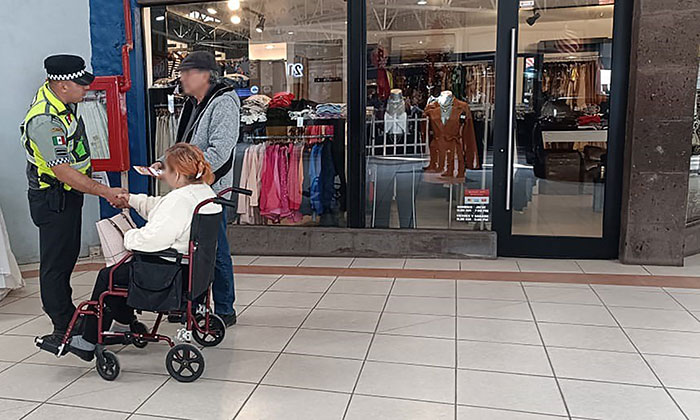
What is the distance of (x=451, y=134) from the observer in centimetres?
536

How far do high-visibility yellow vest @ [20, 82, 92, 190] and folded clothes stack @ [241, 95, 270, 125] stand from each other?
8.60 ft

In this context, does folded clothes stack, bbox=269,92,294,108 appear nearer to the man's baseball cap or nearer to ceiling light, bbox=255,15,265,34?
ceiling light, bbox=255,15,265,34

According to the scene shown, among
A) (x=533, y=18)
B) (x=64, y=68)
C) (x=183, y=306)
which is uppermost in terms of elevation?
(x=533, y=18)

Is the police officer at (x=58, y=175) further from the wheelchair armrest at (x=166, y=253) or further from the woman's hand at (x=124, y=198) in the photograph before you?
the wheelchair armrest at (x=166, y=253)

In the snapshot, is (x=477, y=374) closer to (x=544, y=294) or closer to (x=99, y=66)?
(x=544, y=294)

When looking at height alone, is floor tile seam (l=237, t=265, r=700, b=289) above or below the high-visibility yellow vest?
below

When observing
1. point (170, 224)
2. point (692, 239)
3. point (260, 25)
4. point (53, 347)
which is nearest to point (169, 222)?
point (170, 224)

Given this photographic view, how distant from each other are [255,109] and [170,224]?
3035 millimetres

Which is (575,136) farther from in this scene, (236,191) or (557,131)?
(236,191)

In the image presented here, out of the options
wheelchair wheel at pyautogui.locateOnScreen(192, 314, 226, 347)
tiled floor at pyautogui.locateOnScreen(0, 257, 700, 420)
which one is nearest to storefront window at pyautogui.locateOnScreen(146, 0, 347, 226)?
tiled floor at pyautogui.locateOnScreen(0, 257, 700, 420)

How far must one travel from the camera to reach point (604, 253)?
5.08 m

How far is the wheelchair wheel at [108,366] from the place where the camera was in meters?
2.81

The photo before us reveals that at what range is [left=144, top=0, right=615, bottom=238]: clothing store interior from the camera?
504cm

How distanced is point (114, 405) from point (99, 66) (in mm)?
3773
